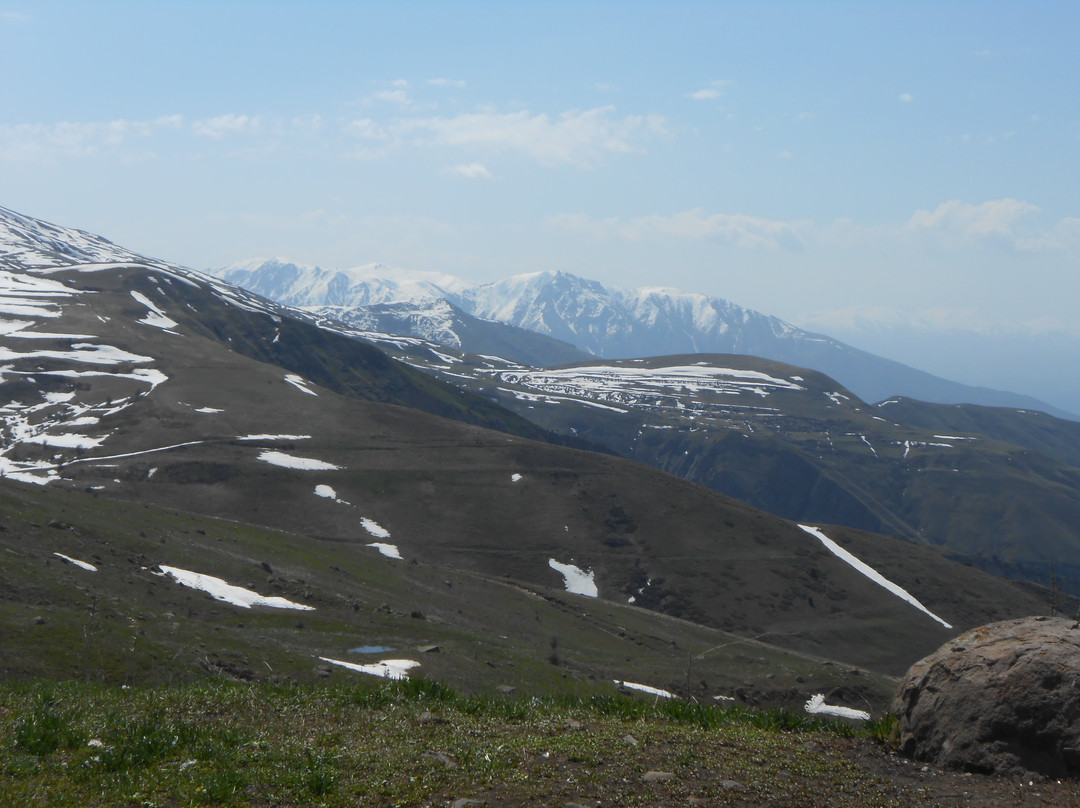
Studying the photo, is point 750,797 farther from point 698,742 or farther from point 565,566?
point 565,566

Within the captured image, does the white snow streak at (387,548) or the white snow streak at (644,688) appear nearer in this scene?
the white snow streak at (644,688)

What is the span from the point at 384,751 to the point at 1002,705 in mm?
8467

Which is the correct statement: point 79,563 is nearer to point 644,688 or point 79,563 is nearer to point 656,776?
point 644,688

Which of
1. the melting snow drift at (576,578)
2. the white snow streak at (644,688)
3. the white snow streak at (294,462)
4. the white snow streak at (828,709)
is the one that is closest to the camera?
the white snow streak at (644,688)

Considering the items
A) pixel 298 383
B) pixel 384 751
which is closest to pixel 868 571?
pixel 298 383

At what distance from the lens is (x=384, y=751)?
11.1 metres

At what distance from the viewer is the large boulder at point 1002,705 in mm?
11281

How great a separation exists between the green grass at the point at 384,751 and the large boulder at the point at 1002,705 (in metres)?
1.52

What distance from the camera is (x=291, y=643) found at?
3659 centimetres

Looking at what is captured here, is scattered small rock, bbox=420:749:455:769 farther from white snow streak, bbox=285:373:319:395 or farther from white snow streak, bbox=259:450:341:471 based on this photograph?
white snow streak, bbox=285:373:319:395

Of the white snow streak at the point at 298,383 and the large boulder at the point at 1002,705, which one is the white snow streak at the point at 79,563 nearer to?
the large boulder at the point at 1002,705

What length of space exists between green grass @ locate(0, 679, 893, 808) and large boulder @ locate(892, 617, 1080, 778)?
1.52m

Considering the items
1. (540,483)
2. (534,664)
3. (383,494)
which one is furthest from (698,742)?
(540,483)

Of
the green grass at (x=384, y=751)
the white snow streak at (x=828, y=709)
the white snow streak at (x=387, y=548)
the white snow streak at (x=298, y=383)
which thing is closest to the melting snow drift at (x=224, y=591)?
the white snow streak at (x=828, y=709)
